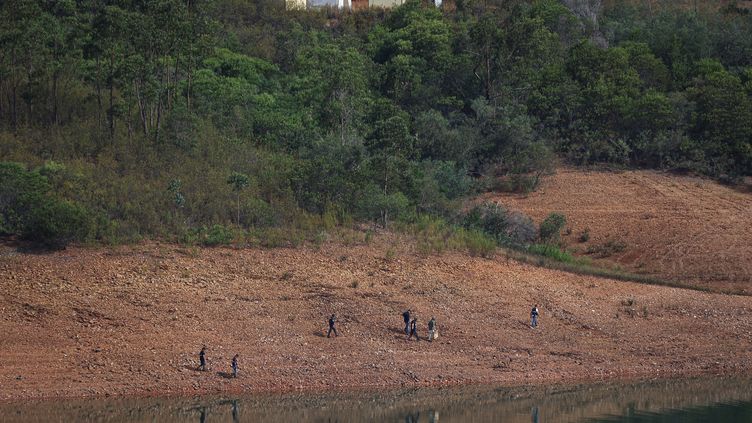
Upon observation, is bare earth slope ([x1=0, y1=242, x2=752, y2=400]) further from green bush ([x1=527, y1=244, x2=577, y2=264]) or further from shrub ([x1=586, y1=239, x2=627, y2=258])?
shrub ([x1=586, y1=239, x2=627, y2=258])

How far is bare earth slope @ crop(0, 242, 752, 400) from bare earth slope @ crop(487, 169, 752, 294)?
3.89 metres

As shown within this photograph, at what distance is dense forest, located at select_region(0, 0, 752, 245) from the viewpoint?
44.3 m

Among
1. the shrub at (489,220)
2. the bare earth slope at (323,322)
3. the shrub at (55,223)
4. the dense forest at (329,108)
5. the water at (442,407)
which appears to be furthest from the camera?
the shrub at (489,220)

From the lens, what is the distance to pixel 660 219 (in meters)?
54.1

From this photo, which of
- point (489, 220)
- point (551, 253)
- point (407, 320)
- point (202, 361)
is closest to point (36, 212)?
point (202, 361)

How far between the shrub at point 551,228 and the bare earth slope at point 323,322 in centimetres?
674

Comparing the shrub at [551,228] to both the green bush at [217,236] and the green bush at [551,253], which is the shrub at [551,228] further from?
the green bush at [217,236]

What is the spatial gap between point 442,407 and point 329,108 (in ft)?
83.4

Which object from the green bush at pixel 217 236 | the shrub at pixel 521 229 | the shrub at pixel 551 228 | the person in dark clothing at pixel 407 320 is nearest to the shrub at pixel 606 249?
the shrub at pixel 551 228

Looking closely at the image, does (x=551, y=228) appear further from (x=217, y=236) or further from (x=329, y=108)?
(x=217, y=236)

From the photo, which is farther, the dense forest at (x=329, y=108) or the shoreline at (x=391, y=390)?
the dense forest at (x=329, y=108)

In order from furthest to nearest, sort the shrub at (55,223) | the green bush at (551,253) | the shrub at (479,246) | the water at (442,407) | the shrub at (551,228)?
the shrub at (551,228), the green bush at (551,253), the shrub at (479,246), the shrub at (55,223), the water at (442,407)

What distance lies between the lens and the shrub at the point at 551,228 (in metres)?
52.2

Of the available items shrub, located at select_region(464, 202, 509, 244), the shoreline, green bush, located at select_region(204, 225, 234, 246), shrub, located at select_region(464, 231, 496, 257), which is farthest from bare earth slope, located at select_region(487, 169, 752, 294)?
green bush, located at select_region(204, 225, 234, 246)
